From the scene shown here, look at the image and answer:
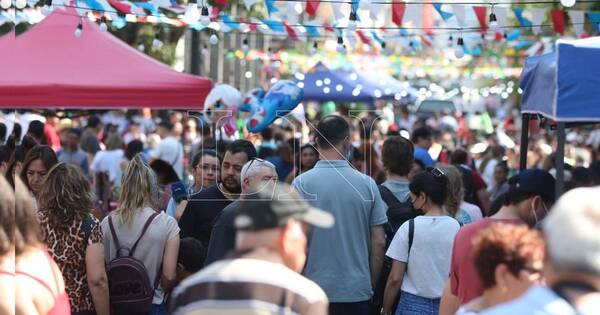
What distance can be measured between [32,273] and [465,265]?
6.83 ft

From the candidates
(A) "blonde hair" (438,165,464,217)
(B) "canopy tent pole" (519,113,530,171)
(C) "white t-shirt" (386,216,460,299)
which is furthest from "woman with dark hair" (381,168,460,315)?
(B) "canopy tent pole" (519,113,530,171)

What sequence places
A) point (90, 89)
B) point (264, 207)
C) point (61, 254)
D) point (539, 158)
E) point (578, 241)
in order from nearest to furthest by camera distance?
point (578, 241) < point (264, 207) < point (61, 254) < point (90, 89) < point (539, 158)

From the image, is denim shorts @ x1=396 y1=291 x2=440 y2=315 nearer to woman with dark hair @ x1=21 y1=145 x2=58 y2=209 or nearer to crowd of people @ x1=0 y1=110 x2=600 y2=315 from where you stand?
crowd of people @ x1=0 y1=110 x2=600 y2=315

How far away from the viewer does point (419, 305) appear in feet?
22.0

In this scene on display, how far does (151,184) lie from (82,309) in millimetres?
958

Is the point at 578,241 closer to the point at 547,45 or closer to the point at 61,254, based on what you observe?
the point at 61,254

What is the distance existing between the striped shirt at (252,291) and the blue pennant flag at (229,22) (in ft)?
32.5

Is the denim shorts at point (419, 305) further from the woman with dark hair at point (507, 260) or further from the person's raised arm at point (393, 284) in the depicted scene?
the woman with dark hair at point (507, 260)

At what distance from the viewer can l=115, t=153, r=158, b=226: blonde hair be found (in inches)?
262

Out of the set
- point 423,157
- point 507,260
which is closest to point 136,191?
point 507,260

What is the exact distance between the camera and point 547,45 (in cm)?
1836

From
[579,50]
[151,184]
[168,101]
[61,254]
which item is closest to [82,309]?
[61,254]

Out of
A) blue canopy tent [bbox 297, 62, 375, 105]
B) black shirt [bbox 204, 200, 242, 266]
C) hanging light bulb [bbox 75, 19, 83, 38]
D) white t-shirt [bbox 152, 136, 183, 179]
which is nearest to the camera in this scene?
black shirt [bbox 204, 200, 242, 266]

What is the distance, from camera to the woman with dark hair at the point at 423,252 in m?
6.62
